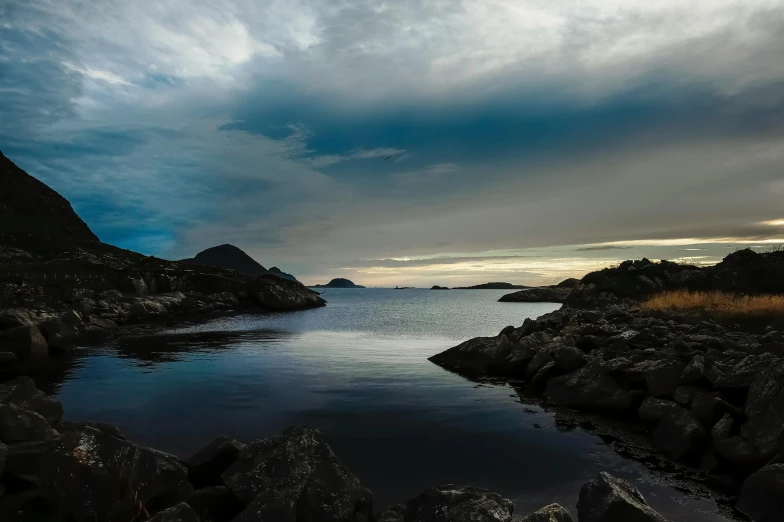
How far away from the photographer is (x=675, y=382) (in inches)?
546

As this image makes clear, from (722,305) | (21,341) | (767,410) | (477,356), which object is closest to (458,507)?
(767,410)

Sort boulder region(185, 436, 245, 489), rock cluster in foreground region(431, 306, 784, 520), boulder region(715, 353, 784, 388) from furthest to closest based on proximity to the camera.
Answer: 1. boulder region(715, 353, 784, 388)
2. rock cluster in foreground region(431, 306, 784, 520)
3. boulder region(185, 436, 245, 489)

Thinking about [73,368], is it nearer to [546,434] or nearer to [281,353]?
[281,353]

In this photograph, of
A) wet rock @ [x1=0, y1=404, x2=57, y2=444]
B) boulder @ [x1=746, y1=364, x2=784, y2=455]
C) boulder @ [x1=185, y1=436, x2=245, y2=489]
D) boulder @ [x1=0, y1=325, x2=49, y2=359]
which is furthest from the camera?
boulder @ [x1=0, y1=325, x2=49, y2=359]

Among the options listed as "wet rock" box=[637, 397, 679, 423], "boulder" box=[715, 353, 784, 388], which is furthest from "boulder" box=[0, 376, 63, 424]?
"boulder" box=[715, 353, 784, 388]

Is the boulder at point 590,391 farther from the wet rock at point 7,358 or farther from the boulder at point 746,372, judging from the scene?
the wet rock at point 7,358

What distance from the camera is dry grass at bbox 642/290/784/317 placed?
25703 mm

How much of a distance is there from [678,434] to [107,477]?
12625mm

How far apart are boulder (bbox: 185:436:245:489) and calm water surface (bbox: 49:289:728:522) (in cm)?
310

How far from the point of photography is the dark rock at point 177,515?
6.05 metres

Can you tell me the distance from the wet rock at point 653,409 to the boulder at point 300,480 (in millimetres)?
9727

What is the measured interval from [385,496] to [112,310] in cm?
5656

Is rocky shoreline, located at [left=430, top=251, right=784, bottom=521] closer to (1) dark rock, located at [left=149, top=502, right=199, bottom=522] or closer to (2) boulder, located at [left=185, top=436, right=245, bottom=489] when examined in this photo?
(1) dark rock, located at [left=149, top=502, right=199, bottom=522]

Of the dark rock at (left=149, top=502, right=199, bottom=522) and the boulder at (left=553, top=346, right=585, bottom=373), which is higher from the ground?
the dark rock at (left=149, top=502, right=199, bottom=522)
